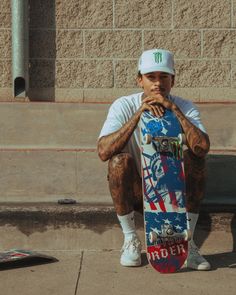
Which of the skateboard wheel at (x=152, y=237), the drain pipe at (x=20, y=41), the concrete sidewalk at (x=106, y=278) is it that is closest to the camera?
the concrete sidewalk at (x=106, y=278)

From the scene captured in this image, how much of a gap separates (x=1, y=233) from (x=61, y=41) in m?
1.87

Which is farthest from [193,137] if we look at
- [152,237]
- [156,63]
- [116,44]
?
[116,44]

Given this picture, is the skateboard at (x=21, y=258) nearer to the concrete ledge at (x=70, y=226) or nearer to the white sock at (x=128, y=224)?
the concrete ledge at (x=70, y=226)

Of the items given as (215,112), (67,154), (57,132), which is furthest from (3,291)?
(215,112)

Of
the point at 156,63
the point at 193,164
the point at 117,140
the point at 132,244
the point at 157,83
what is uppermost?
the point at 156,63

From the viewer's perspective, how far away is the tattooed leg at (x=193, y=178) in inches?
177

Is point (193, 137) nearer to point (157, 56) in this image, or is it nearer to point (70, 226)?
point (157, 56)

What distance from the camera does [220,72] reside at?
5.98 meters

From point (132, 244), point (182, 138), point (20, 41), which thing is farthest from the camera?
point (20, 41)

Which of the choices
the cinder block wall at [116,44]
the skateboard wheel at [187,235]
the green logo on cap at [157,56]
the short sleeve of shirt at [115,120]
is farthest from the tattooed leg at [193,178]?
the cinder block wall at [116,44]

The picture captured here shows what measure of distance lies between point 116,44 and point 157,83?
58.3 inches

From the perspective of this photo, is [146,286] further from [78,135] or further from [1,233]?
[78,135]

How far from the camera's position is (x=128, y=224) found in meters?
4.51

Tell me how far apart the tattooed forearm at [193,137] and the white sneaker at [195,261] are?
61cm
